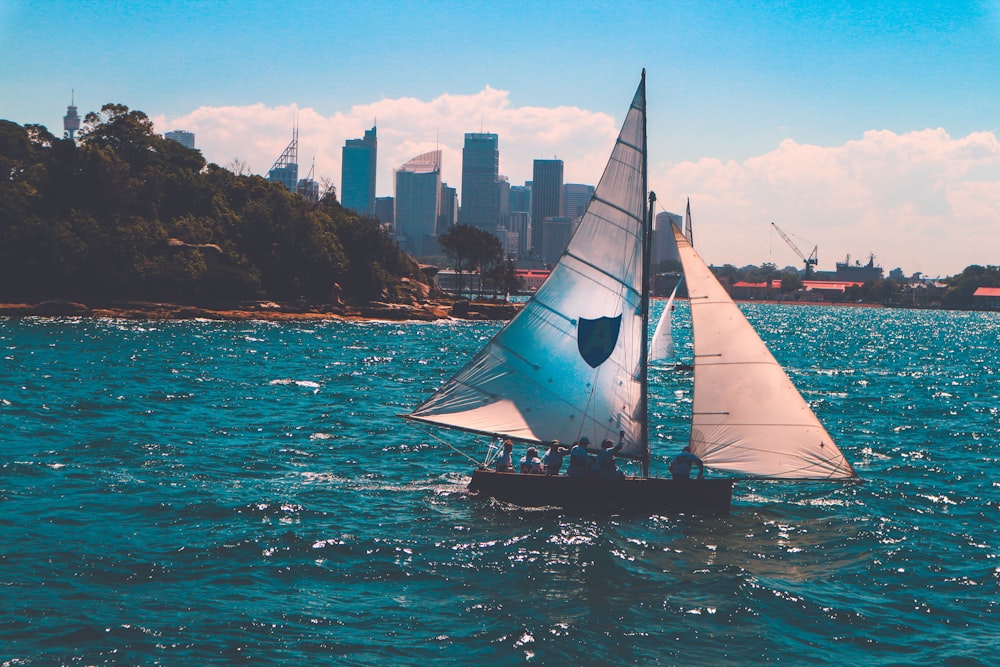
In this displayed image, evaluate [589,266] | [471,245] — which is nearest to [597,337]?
[589,266]

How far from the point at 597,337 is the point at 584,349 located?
48 cm

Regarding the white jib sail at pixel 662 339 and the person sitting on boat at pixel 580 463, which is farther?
the white jib sail at pixel 662 339

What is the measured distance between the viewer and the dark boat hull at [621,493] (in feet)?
77.5

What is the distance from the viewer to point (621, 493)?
77.7ft

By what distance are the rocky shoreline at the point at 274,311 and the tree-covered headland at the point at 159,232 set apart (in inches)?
103

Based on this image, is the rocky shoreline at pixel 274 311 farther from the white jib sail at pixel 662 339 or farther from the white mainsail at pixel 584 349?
the white mainsail at pixel 584 349

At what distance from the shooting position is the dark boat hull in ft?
77.5

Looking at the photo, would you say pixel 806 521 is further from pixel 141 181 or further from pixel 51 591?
pixel 141 181

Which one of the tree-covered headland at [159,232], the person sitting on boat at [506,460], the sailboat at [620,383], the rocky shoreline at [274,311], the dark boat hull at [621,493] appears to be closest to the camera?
the sailboat at [620,383]

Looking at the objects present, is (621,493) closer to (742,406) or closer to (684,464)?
(684,464)

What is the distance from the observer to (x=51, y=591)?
17156mm

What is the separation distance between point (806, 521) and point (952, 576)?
4682 millimetres

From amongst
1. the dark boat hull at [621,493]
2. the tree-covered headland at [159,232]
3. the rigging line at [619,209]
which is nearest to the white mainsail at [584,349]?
the rigging line at [619,209]

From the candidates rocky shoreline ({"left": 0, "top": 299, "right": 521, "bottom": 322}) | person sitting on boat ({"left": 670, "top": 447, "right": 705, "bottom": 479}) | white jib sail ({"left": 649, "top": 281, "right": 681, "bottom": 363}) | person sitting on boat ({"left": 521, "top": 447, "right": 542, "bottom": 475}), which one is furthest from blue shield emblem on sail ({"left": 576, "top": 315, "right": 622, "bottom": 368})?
rocky shoreline ({"left": 0, "top": 299, "right": 521, "bottom": 322})
